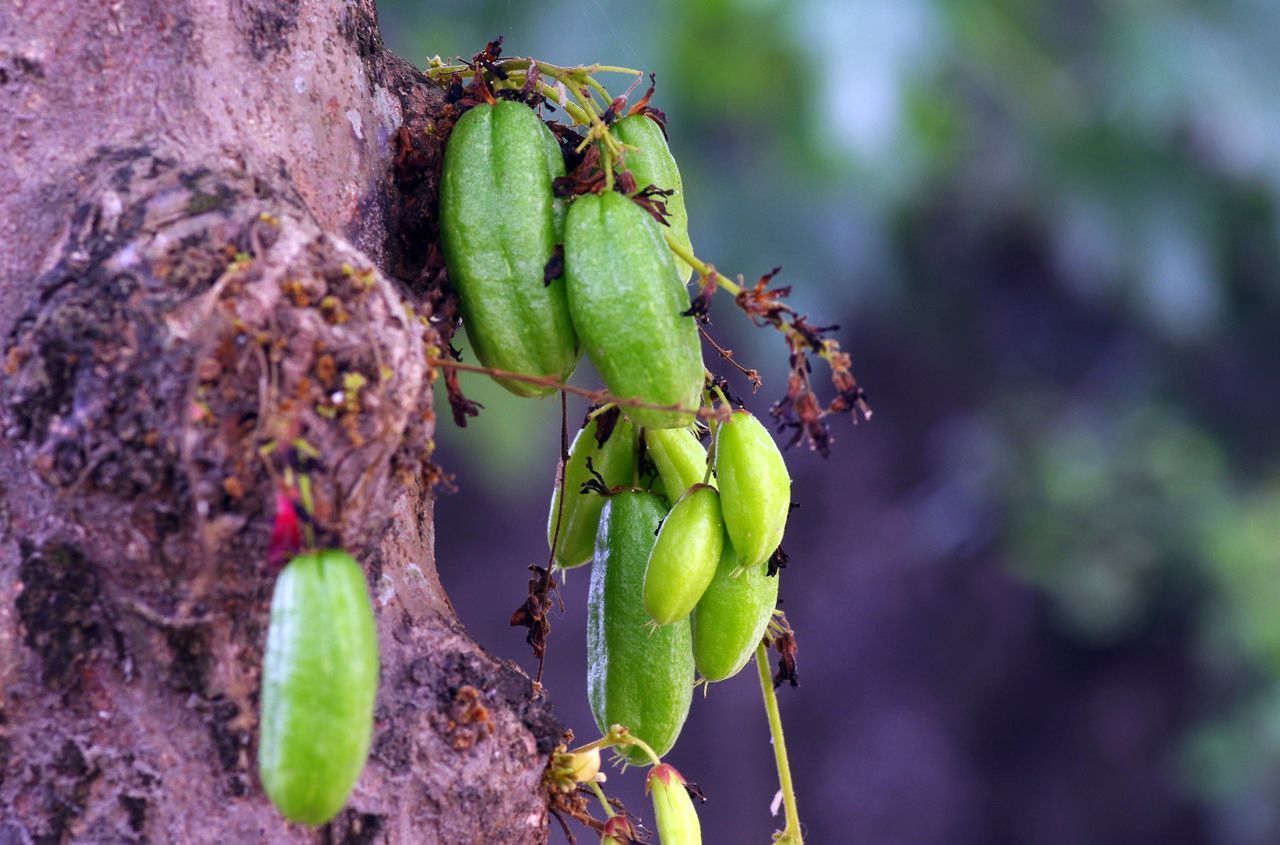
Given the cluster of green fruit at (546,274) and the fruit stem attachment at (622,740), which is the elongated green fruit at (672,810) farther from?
the cluster of green fruit at (546,274)

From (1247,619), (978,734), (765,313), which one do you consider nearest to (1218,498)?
(1247,619)

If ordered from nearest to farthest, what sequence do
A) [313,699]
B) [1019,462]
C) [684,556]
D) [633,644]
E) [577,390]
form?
[313,699] < [577,390] < [684,556] < [633,644] < [1019,462]

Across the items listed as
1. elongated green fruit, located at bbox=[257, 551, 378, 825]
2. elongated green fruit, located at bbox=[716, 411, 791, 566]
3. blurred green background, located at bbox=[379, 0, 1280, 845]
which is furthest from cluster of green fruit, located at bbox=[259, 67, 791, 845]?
blurred green background, located at bbox=[379, 0, 1280, 845]

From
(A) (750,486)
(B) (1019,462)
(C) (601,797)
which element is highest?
(B) (1019,462)

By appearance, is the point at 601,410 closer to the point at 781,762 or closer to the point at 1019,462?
the point at 781,762

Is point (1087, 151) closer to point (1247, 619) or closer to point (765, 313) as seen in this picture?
point (1247, 619)

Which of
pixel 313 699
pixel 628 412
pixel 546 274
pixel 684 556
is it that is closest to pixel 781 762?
pixel 684 556
